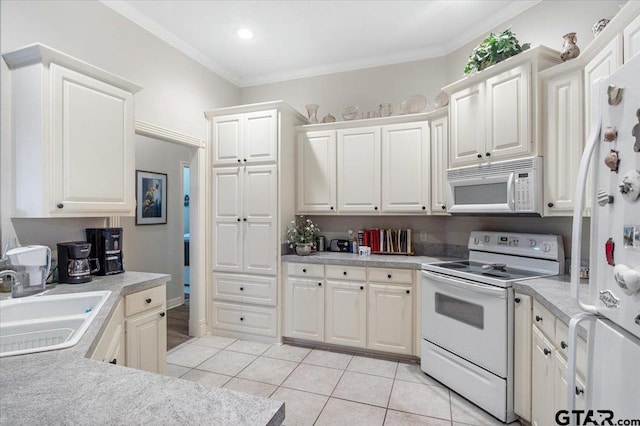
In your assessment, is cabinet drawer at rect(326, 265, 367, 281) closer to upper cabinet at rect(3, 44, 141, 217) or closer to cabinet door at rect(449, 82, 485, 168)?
cabinet door at rect(449, 82, 485, 168)

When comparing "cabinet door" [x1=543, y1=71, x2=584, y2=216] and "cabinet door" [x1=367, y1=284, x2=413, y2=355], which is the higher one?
"cabinet door" [x1=543, y1=71, x2=584, y2=216]

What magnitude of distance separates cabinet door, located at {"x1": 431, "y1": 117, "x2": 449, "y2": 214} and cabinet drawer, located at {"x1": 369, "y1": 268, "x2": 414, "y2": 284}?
2.18 feet

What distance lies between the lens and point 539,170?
7.12ft

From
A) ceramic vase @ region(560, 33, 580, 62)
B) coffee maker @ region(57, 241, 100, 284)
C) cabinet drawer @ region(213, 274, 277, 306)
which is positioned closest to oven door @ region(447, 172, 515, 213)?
ceramic vase @ region(560, 33, 580, 62)

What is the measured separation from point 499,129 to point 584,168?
58.9 inches

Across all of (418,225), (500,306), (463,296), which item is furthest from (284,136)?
(500,306)

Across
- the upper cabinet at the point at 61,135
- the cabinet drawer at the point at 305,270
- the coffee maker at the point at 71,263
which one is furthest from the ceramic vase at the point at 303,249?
the coffee maker at the point at 71,263

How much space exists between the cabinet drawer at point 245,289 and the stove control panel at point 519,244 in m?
2.00

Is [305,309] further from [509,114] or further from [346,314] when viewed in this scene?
[509,114]

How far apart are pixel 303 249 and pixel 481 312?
1.75 m

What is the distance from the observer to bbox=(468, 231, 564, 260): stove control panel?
2298 millimetres

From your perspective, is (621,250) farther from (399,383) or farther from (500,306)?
(399,383)

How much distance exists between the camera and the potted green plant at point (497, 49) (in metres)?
2.35

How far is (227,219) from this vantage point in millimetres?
3432
